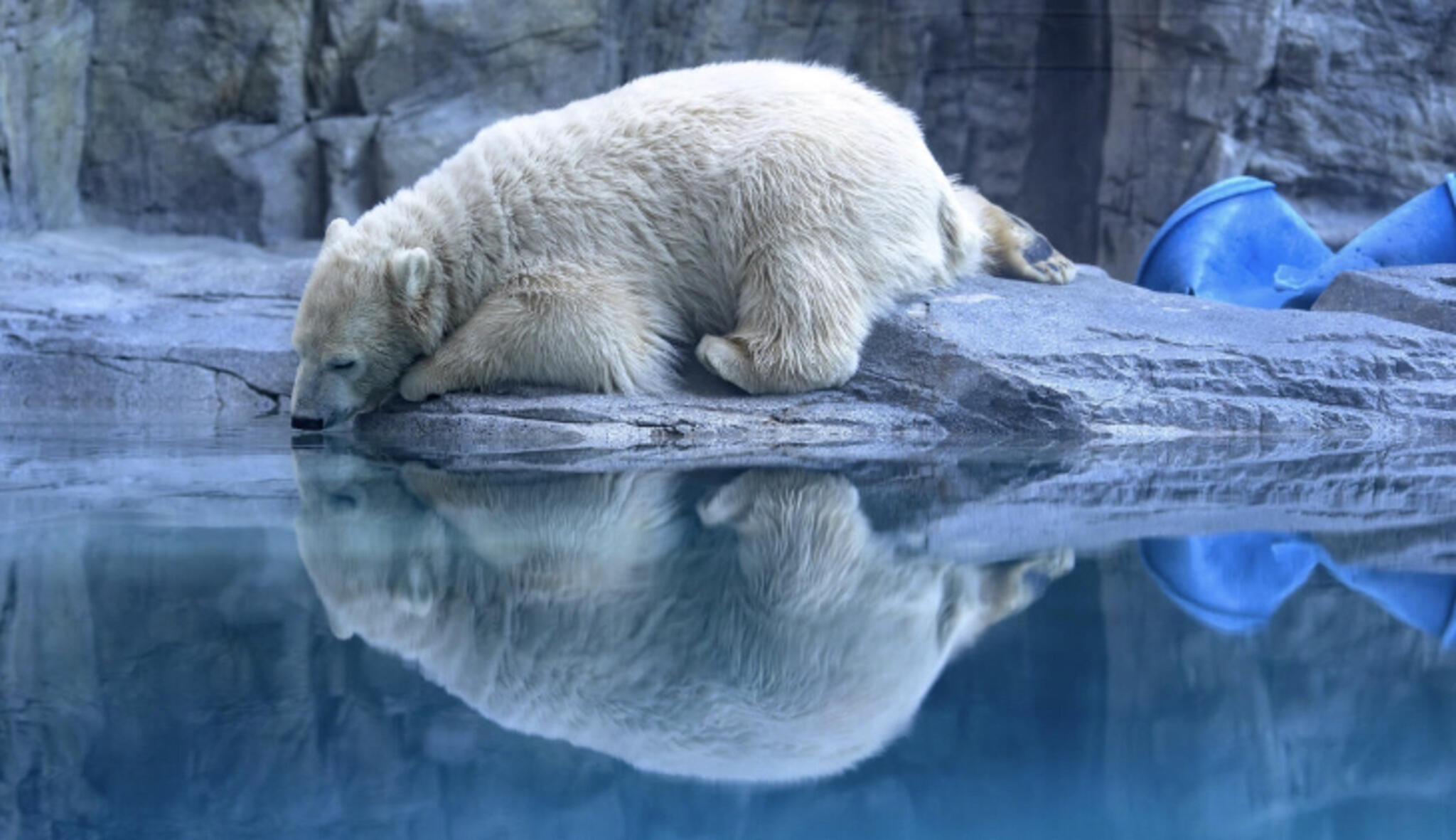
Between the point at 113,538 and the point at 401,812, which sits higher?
the point at 401,812

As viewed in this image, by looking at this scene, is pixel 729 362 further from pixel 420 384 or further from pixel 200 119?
pixel 200 119

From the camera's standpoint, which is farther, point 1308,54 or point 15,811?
point 1308,54

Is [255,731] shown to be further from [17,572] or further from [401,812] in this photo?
[17,572]

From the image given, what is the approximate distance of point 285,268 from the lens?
5.99 meters

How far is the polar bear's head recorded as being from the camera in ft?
13.6

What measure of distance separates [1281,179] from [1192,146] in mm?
557

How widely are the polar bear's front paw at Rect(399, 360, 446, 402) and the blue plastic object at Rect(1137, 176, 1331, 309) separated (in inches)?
132

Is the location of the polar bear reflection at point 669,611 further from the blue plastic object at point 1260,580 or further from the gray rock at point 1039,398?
the gray rock at point 1039,398

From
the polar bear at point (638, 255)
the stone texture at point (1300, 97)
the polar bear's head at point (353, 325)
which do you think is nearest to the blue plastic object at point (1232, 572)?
the polar bear at point (638, 255)

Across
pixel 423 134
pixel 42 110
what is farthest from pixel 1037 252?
pixel 42 110

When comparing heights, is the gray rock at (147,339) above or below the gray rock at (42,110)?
below

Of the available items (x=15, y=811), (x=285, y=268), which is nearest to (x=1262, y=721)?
(x=15, y=811)

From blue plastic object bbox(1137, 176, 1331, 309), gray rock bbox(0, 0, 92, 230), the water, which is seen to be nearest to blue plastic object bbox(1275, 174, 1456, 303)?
blue plastic object bbox(1137, 176, 1331, 309)

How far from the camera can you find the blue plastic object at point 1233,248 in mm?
5930
